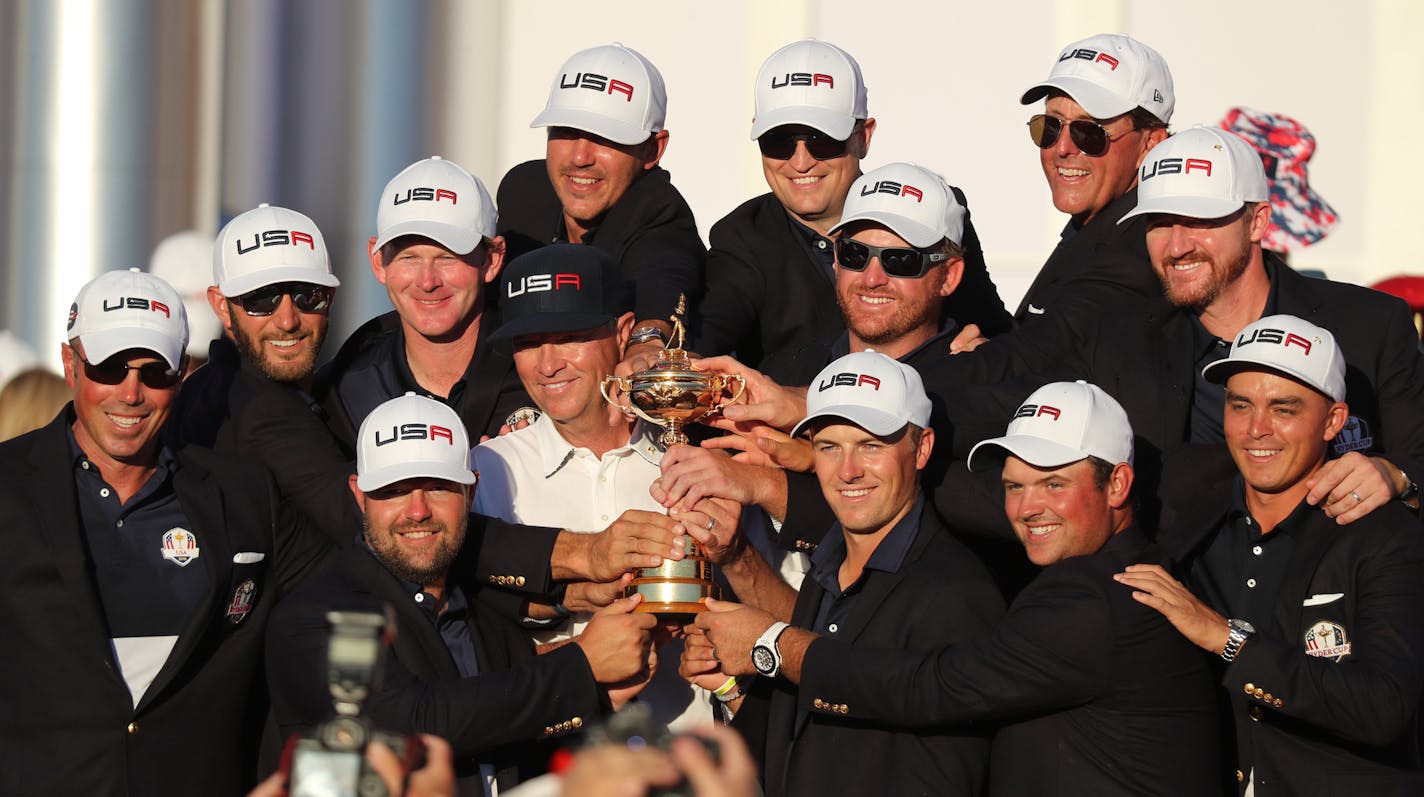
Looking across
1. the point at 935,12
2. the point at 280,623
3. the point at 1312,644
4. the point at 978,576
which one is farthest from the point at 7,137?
the point at 1312,644

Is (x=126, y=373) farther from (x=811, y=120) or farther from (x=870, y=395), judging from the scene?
(x=811, y=120)

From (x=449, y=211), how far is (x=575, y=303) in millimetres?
792

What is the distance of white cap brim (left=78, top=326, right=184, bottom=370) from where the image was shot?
22.1 ft

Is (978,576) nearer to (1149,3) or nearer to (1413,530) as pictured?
(1413,530)

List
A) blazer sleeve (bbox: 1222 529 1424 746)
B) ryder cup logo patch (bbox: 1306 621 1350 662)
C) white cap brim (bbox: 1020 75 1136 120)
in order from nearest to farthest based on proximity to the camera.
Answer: blazer sleeve (bbox: 1222 529 1424 746) → ryder cup logo patch (bbox: 1306 621 1350 662) → white cap brim (bbox: 1020 75 1136 120)

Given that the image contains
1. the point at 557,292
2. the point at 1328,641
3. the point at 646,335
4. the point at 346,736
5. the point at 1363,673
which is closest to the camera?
the point at 346,736

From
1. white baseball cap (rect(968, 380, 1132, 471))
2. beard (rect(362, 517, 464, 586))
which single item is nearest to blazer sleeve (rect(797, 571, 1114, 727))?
white baseball cap (rect(968, 380, 1132, 471))

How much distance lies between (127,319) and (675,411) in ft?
5.55

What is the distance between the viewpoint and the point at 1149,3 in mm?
13508

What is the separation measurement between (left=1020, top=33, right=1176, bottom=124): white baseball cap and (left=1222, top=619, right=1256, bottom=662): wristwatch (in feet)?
7.77

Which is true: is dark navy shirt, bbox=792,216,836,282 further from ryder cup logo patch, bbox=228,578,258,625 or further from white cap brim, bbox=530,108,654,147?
ryder cup logo patch, bbox=228,578,258,625

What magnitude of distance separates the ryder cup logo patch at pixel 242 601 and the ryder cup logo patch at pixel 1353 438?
128 inches

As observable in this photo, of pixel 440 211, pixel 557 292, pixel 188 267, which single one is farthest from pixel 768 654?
pixel 188 267

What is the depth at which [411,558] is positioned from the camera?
6.38 meters
